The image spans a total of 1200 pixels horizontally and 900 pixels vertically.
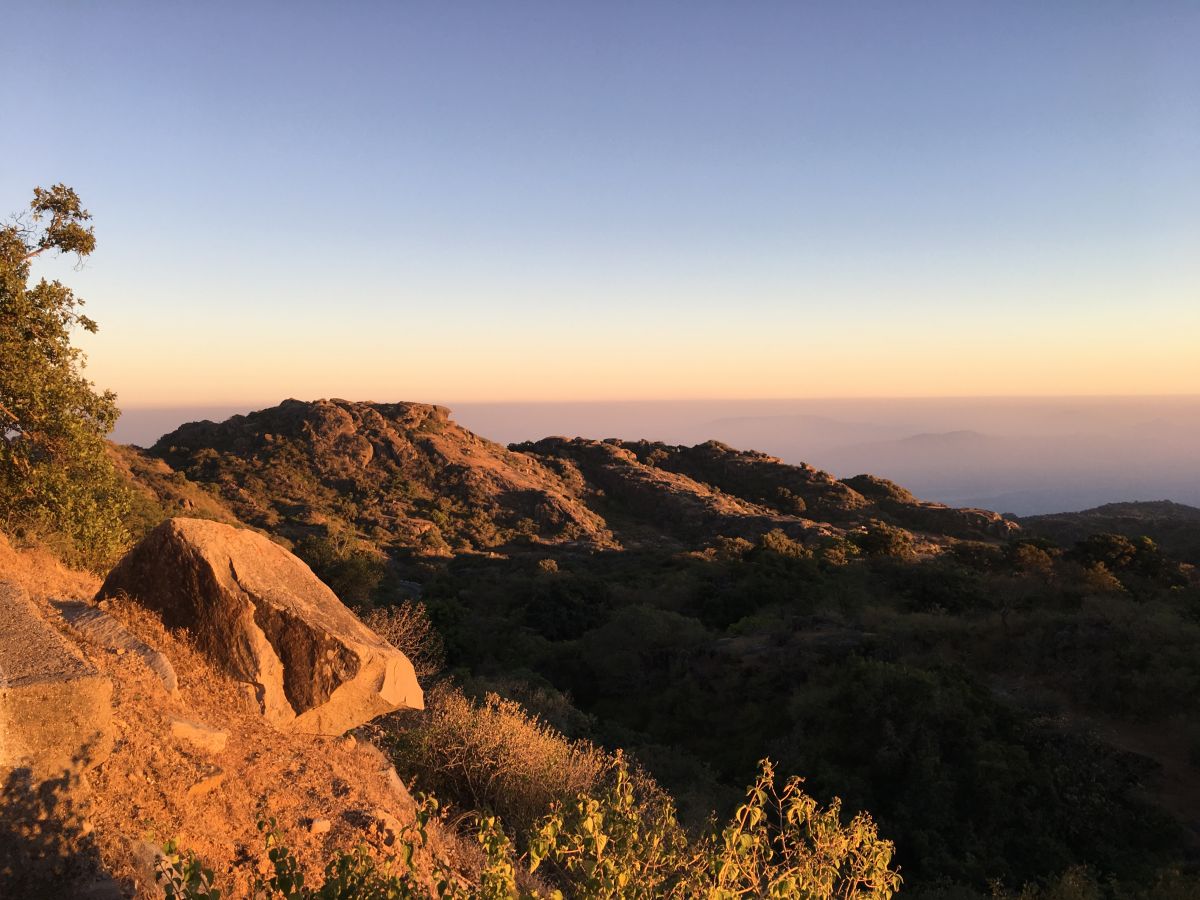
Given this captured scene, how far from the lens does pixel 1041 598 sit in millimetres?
24328

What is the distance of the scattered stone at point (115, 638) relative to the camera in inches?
263

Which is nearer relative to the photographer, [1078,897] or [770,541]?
[1078,897]

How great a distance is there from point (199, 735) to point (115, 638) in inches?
67.3

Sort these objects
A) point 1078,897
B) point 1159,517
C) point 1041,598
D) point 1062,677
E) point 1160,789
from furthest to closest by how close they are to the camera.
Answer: point 1159,517 → point 1041,598 → point 1062,677 → point 1160,789 → point 1078,897

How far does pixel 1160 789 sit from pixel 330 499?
51.5m

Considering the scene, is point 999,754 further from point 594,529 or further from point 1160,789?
point 594,529

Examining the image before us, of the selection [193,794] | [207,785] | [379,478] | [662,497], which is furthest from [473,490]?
[193,794]

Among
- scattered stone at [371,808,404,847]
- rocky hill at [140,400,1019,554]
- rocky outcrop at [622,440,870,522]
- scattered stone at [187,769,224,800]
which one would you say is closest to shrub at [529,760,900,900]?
scattered stone at [371,808,404,847]

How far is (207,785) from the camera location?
5.59 meters

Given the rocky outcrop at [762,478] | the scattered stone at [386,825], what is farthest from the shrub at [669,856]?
the rocky outcrop at [762,478]

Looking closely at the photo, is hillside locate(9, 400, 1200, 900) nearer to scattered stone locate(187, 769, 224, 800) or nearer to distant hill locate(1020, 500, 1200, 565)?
scattered stone locate(187, 769, 224, 800)

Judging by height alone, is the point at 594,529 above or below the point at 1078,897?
below

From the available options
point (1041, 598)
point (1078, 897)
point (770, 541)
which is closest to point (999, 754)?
point (1078, 897)

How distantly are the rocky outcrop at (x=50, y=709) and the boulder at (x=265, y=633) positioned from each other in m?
2.16
